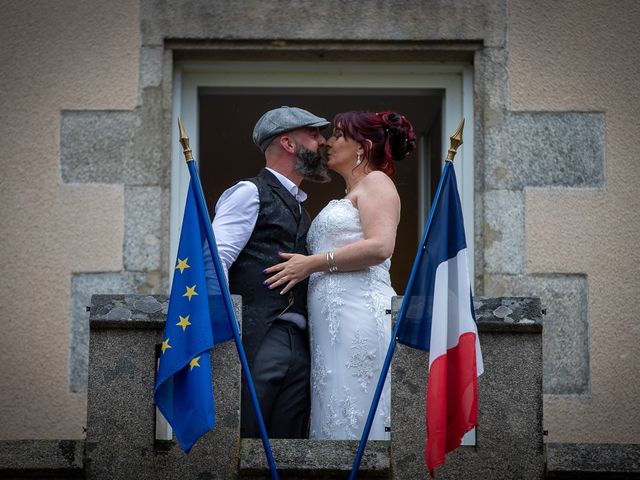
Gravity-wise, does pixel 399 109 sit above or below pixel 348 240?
above

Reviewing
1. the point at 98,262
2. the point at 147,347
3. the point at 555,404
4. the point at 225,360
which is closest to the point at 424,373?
the point at 225,360

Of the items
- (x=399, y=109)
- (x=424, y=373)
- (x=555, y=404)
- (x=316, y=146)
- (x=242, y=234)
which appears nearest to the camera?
(x=424, y=373)

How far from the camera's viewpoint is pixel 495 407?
4.94m

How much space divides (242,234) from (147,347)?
0.75m

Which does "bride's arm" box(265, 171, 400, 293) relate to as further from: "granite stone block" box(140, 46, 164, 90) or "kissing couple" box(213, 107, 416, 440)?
"granite stone block" box(140, 46, 164, 90)

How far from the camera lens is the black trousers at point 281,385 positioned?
17.4 feet

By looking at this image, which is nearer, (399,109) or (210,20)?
(210,20)

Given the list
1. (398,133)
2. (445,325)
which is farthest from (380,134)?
(445,325)

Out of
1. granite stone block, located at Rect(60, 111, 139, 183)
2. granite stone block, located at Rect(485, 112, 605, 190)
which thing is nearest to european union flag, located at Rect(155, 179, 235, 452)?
granite stone block, located at Rect(60, 111, 139, 183)

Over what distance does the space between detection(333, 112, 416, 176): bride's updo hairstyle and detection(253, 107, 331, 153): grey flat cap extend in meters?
0.14

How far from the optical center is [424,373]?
16.3 feet

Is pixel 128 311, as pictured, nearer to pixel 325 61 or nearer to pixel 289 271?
pixel 289 271

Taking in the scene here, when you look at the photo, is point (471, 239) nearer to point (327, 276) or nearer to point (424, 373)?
point (327, 276)

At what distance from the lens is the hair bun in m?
5.82
